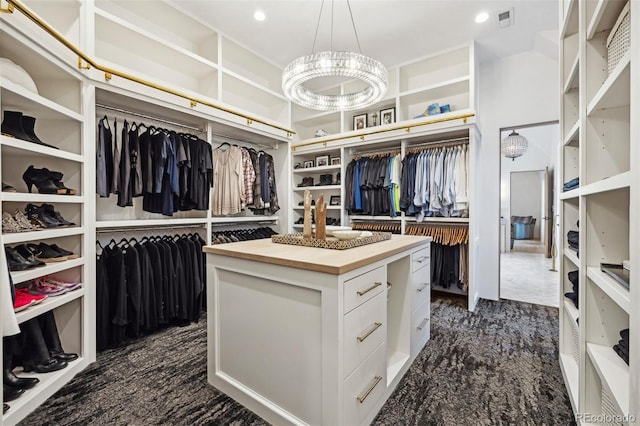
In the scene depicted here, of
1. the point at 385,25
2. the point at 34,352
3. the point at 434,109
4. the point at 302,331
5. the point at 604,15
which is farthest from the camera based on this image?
the point at 434,109

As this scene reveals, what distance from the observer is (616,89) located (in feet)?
3.60

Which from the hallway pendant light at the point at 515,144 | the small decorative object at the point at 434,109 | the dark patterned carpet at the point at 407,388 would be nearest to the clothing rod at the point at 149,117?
the dark patterned carpet at the point at 407,388

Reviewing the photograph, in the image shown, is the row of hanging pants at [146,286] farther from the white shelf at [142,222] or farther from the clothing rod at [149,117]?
the clothing rod at [149,117]

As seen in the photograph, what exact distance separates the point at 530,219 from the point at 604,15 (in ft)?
28.9

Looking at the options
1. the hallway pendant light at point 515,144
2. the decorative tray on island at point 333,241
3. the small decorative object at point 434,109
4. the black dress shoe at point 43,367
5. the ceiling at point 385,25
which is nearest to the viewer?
the decorative tray on island at point 333,241

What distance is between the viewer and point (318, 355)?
1336 millimetres

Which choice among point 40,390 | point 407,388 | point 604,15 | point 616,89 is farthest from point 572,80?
point 40,390

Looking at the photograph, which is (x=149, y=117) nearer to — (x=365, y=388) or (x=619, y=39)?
(x=365, y=388)

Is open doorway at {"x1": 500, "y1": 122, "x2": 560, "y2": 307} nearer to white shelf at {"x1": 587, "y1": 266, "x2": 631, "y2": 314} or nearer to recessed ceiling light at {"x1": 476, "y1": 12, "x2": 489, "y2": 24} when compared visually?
recessed ceiling light at {"x1": 476, "y1": 12, "x2": 489, "y2": 24}

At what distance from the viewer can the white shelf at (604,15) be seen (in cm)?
116

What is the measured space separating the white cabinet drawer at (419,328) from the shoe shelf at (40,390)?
230 cm

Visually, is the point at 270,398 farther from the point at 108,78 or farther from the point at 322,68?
the point at 108,78

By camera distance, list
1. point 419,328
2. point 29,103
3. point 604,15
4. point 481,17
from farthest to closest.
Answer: point 481,17 → point 419,328 → point 29,103 → point 604,15

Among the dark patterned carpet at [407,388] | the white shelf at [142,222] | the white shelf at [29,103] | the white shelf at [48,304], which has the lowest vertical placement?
the dark patterned carpet at [407,388]
